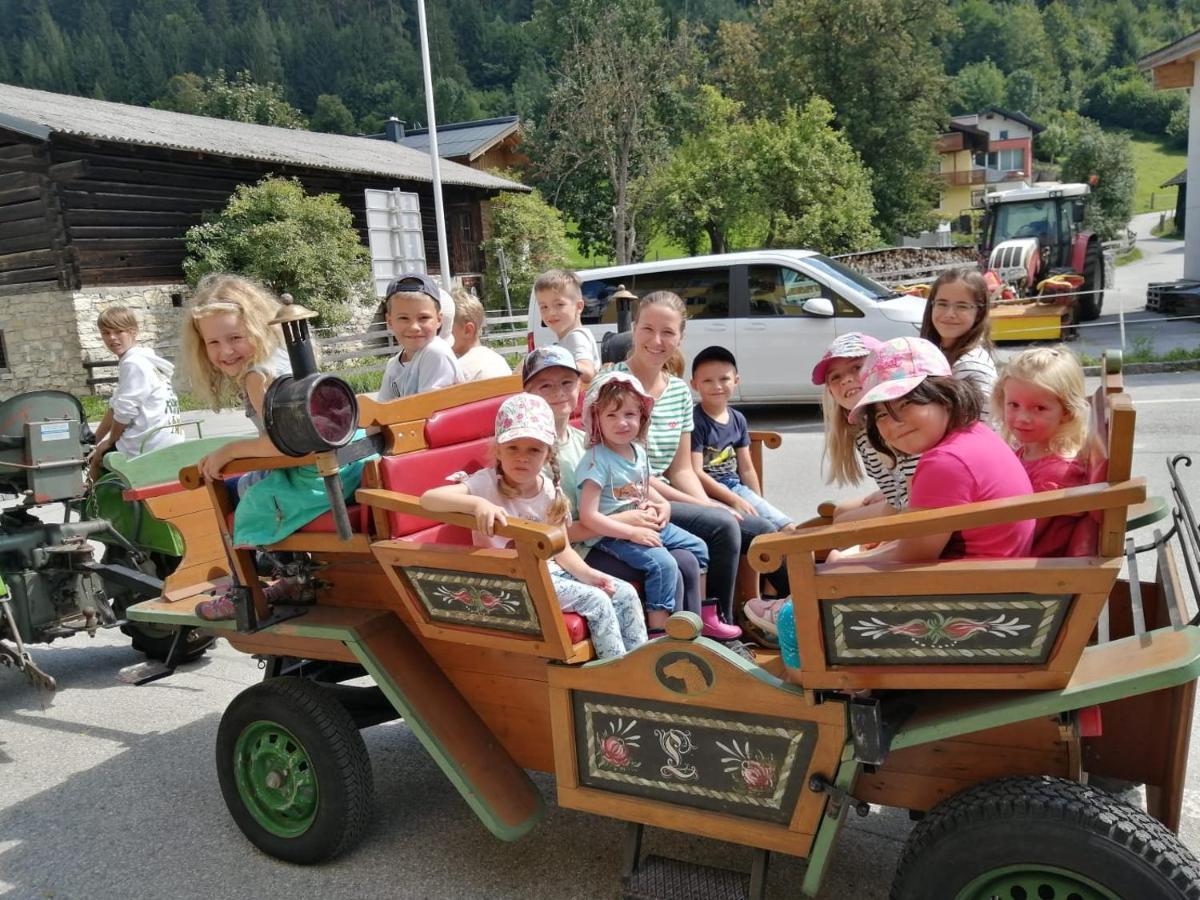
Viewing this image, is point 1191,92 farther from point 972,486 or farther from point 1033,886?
point 1033,886

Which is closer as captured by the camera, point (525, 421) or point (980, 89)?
point (525, 421)

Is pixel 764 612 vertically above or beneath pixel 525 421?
beneath

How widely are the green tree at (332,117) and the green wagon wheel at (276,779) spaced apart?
7152cm

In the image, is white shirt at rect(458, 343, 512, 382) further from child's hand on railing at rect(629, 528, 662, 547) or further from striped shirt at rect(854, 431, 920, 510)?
striped shirt at rect(854, 431, 920, 510)

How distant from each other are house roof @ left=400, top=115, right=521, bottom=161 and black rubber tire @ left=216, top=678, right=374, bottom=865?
113ft

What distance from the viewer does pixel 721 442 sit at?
13.8 feet

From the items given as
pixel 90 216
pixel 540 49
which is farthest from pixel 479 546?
pixel 540 49

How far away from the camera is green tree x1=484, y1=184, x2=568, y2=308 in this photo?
29766mm

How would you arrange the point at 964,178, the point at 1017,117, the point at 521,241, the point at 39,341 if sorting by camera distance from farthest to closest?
the point at 1017,117, the point at 964,178, the point at 521,241, the point at 39,341

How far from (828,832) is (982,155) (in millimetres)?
88764

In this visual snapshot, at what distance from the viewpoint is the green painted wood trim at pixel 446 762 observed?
9.55 feet

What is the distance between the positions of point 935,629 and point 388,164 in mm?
27278

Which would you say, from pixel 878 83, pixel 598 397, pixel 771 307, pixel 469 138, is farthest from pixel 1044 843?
pixel 878 83

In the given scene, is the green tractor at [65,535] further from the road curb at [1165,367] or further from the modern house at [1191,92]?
the modern house at [1191,92]
